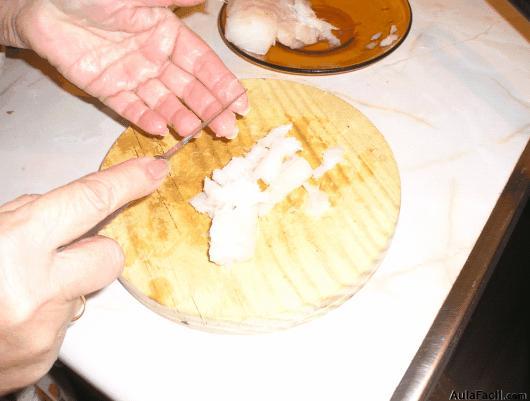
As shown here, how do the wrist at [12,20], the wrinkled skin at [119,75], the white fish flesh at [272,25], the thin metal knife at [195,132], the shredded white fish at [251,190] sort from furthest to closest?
the white fish flesh at [272,25]
the wrist at [12,20]
the thin metal knife at [195,132]
the shredded white fish at [251,190]
the wrinkled skin at [119,75]

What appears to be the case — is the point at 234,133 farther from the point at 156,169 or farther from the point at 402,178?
the point at 402,178

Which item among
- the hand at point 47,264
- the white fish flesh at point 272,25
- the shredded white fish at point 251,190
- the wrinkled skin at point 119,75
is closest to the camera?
the hand at point 47,264

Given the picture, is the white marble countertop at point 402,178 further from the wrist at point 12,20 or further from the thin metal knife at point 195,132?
the thin metal knife at point 195,132

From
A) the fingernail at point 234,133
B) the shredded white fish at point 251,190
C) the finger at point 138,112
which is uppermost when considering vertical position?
the finger at point 138,112

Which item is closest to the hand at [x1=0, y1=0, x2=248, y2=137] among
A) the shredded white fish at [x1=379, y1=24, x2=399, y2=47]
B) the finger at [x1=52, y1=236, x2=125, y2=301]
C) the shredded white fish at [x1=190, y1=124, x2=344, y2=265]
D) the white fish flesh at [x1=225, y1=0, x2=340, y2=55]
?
the shredded white fish at [x1=190, y1=124, x2=344, y2=265]

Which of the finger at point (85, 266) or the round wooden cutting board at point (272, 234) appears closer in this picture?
the finger at point (85, 266)

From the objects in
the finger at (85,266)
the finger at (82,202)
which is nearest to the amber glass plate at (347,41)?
the finger at (82,202)

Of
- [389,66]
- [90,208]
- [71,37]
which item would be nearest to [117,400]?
[90,208]

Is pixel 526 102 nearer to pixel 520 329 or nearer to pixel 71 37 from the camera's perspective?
pixel 520 329

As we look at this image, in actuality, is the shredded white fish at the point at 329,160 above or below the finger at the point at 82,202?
below
